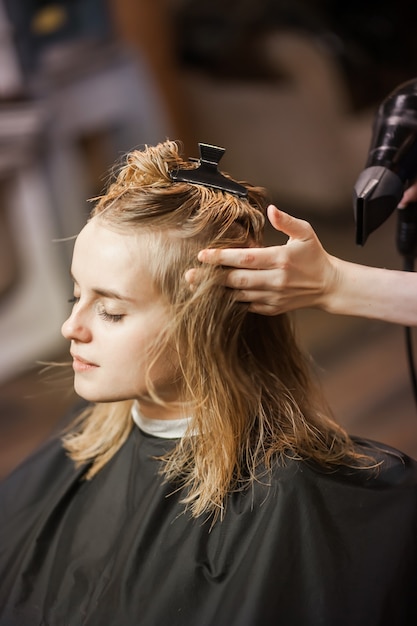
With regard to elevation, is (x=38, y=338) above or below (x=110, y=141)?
below

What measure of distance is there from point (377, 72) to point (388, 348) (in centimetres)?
166

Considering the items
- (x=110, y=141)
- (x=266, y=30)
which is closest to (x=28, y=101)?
(x=110, y=141)

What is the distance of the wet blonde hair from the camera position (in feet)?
3.02

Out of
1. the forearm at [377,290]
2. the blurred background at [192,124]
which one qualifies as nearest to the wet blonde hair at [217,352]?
the forearm at [377,290]

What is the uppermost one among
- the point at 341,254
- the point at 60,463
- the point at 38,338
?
the point at 60,463

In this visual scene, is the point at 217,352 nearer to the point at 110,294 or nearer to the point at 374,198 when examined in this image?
the point at 110,294

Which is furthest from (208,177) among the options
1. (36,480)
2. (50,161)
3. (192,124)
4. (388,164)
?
(192,124)

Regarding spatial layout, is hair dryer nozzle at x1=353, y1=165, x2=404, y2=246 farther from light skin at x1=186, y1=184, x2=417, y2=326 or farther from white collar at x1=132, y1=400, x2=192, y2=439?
white collar at x1=132, y1=400, x2=192, y2=439

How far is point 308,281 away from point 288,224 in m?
0.09

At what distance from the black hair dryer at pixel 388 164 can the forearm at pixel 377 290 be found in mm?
67

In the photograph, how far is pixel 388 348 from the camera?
7.75 feet

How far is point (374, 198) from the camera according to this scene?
0.96m

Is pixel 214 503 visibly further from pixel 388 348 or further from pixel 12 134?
pixel 12 134

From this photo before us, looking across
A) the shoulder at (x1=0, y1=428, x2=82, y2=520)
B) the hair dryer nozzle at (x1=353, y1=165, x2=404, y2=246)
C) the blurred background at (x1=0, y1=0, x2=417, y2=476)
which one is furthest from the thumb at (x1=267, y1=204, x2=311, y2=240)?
the blurred background at (x1=0, y1=0, x2=417, y2=476)
